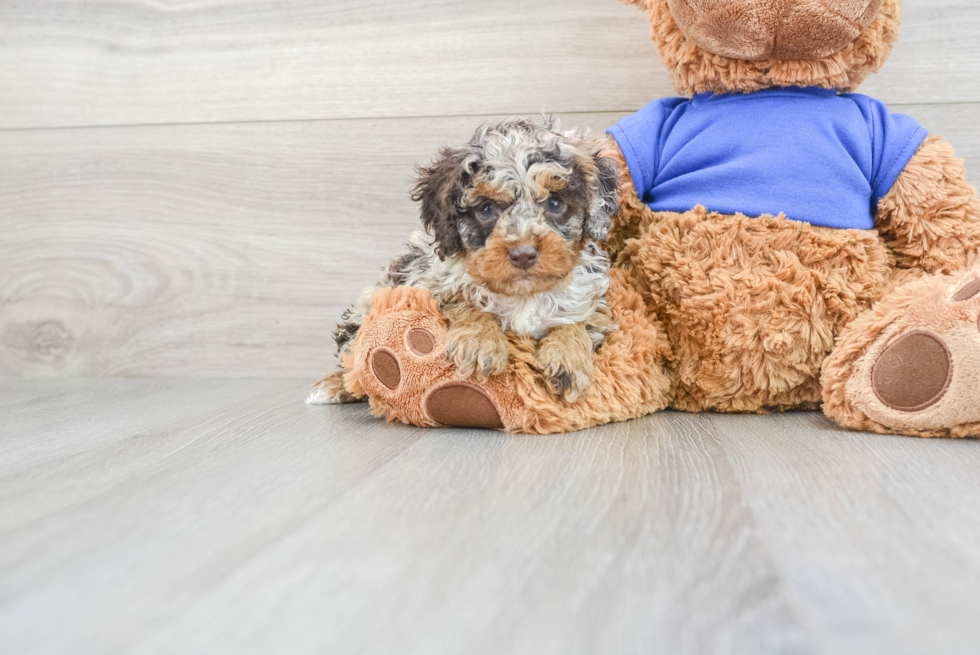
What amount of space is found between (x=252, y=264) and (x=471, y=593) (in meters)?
1.49

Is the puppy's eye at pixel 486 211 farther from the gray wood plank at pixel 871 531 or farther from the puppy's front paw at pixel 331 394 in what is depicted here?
the puppy's front paw at pixel 331 394

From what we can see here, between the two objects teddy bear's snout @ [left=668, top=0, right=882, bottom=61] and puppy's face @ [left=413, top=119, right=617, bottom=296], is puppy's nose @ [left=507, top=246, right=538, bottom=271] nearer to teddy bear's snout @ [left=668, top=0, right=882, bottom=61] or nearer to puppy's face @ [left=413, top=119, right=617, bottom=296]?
puppy's face @ [left=413, top=119, right=617, bottom=296]

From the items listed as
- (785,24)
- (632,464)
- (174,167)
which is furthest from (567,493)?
(174,167)

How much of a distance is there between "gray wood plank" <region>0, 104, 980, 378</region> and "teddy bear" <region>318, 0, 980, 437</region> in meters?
0.57

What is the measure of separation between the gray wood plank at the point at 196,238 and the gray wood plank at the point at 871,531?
3.66ft

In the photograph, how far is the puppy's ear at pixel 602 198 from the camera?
1242 mm

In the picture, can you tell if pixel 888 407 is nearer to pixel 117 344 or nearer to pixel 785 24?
pixel 785 24

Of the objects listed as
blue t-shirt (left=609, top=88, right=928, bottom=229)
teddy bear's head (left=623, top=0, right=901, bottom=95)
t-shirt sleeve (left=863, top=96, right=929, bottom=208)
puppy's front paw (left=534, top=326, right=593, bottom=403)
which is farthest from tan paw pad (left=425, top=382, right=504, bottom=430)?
t-shirt sleeve (left=863, top=96, right=929, bottom=208)

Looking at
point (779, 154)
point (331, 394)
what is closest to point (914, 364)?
point (779, 154)

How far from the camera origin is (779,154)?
53.5 inches

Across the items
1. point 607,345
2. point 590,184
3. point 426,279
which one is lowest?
point 607,345

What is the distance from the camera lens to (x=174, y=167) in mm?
1987

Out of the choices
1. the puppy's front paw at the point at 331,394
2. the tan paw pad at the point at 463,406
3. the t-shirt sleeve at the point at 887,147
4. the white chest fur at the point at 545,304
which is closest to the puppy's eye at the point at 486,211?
the white chest fur at the point at 545,304

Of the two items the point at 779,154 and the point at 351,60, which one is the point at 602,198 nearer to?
the point at 779,154
